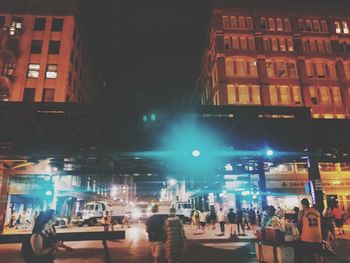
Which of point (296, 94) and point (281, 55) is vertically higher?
point (281, 55)

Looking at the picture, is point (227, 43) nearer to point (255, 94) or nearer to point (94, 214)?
point (255, 94)

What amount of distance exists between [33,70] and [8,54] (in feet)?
11.8

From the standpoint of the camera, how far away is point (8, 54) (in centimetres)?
4175

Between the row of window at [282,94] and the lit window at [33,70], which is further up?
the lit window at [33,70]

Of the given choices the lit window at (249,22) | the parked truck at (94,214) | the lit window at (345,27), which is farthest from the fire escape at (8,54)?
the lit window at (345,27)

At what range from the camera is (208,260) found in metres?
12.0

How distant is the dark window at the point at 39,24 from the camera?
147ft

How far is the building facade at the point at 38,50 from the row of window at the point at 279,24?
75.1 feet

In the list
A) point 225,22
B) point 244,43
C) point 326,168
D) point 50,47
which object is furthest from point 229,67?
point 50,47

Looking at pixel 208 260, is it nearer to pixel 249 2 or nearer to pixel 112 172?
pixel 112 172

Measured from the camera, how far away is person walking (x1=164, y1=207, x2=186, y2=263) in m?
8.79

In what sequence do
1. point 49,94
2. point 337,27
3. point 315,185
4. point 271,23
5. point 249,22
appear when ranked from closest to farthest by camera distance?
point 315,185 → point 49,94 → point 249,22 → point 271,23 → point 337,27

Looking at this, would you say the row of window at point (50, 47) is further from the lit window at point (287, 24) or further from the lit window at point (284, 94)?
the lit window at point (287, 24)

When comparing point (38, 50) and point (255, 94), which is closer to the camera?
point (255, 94)
